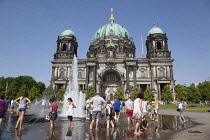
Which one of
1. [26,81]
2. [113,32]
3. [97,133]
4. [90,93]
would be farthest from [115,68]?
[97,133]

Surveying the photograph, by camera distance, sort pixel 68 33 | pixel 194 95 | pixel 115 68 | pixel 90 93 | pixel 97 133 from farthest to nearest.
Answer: pixel 68 33
pixel 115 68
pixel 194 95
pixel 90 93
pixel 97 133

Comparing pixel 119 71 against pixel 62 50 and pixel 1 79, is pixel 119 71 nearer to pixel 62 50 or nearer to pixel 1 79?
pixel 62 50

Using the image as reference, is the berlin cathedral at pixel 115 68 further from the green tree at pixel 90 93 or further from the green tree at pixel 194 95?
the green tree at pixel 194 95

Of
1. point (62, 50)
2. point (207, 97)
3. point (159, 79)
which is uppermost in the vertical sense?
point (62, 50)

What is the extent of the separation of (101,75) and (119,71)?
686 cm

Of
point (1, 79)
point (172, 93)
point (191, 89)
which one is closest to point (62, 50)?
point (1, 79)

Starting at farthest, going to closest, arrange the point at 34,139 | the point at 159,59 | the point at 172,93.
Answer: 1. the point at 159,59
2. the point at 172,93
3. the point at 34,139

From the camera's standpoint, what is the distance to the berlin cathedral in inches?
2160

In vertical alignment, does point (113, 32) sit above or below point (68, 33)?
above

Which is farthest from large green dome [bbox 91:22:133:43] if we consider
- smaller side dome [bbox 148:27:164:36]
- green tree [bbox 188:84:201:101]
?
green tree [bbox 188:84:201:101]

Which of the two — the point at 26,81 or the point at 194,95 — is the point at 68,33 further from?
the point at 194,95

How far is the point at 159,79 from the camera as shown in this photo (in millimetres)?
53344

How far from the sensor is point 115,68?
57500 mm

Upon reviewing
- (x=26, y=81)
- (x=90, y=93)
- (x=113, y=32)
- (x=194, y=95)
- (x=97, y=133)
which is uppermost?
(x=113, y=32)
